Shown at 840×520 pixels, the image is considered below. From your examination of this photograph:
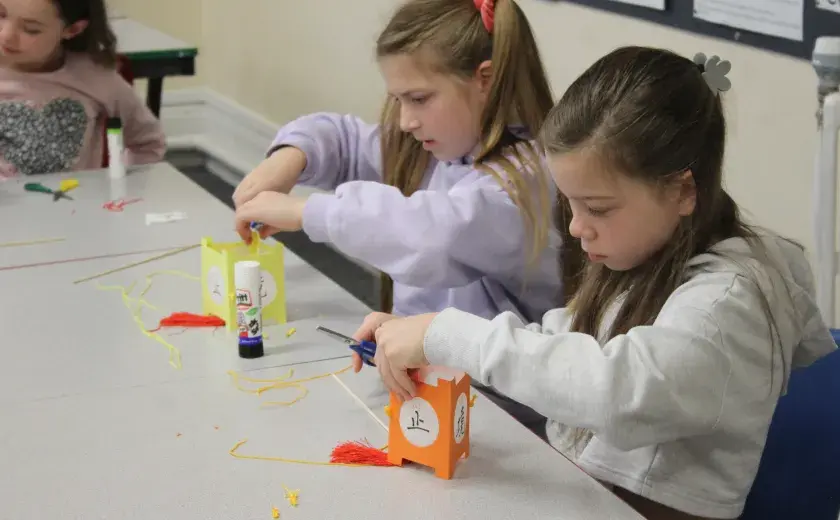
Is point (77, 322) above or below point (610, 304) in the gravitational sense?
below

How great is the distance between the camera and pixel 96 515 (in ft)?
3.65

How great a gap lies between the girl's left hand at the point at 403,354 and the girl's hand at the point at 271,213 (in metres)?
0.50

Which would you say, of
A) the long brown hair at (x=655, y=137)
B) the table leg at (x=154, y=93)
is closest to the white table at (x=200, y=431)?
the long brown hair at (x=655, y=137)

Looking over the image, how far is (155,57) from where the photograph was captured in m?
3.45

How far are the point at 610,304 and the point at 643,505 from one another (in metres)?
0.25

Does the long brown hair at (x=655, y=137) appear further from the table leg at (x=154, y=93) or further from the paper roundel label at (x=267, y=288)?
the table leg at (x=154, y=93)

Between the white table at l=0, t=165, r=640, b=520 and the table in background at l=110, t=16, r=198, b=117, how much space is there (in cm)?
175

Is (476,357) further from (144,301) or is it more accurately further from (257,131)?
(257,131)

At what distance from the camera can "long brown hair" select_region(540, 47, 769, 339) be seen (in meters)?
1.22

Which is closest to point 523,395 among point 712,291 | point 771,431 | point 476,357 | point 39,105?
point 476,357

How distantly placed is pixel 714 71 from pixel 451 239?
47 centimetres

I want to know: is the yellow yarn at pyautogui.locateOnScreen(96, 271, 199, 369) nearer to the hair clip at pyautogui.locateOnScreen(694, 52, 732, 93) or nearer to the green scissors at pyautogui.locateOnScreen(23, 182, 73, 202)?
the green scissors at pyautogui.locateOnScreen(23, 182, 73, 202)

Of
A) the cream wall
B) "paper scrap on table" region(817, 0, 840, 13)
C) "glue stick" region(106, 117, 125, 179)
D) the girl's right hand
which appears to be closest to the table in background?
the cream wall

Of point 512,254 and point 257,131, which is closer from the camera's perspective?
point 512,254
